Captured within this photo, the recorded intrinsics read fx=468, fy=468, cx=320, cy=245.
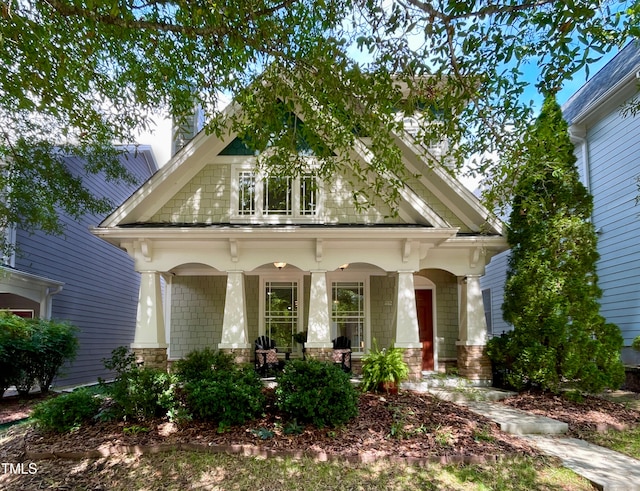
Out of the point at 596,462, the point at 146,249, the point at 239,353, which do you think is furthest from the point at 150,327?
the point at 596,462

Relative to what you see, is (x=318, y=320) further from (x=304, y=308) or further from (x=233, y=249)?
(x=304, y=308)

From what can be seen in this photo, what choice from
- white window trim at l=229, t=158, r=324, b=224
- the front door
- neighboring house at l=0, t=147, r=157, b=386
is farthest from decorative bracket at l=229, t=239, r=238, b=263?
the front door

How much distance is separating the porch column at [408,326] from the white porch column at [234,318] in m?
3.14

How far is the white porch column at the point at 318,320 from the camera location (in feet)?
30.9

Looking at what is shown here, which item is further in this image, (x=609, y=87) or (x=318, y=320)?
(x=609, y=87)

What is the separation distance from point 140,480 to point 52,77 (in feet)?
16.0

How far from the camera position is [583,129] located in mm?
12477

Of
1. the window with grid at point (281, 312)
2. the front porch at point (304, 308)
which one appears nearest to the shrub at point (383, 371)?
the front porch at point (304, 308)

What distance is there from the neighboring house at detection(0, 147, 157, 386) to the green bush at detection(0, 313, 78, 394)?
1.71 feet

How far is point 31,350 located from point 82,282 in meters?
5.08

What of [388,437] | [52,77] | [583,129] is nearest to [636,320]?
[583,129]

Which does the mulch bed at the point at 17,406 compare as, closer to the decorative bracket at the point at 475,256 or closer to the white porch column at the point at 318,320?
the white porch column at the point at 318,320

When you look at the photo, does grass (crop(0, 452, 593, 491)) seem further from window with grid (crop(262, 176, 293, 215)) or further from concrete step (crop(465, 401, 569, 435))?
window with grid (crop(262, 176, 293, 215))

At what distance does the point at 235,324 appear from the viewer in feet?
31.4
